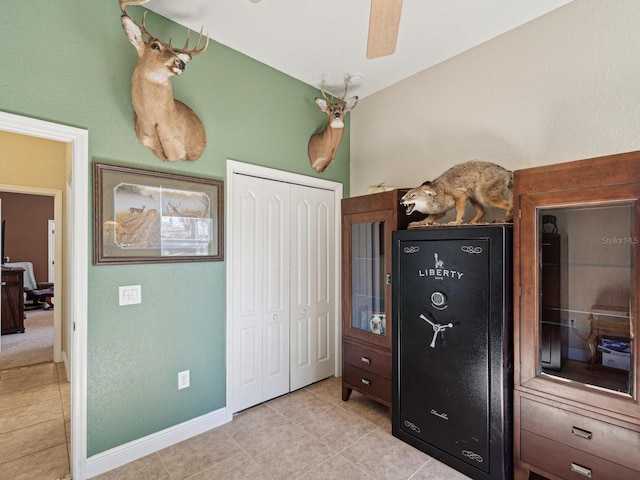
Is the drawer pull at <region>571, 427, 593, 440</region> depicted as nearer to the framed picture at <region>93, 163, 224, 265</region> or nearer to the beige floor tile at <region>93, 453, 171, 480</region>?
the beige floor tile at <region>93, 453, 171, 480</region>

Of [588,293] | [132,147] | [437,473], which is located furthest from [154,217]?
[588,293]

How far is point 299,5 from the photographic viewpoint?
6.74ft

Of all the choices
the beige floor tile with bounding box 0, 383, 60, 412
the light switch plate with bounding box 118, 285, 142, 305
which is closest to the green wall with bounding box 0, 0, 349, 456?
the light switch plate with bounding box 118, 285, 142, 305

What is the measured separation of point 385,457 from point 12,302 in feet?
19.5

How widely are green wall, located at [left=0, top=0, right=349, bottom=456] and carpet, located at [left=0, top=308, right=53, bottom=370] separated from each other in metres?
2.72

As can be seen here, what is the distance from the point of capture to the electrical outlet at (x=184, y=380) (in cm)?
226

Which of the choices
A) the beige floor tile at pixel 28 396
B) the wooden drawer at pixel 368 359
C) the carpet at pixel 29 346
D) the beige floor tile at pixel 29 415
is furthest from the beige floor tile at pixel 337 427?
the carpet at pixel 29 346

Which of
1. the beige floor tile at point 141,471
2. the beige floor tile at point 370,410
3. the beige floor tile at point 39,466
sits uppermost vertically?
the beige floor tile at point 39,466

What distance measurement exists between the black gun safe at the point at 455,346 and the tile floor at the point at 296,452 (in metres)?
0.19

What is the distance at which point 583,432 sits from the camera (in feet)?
5.05

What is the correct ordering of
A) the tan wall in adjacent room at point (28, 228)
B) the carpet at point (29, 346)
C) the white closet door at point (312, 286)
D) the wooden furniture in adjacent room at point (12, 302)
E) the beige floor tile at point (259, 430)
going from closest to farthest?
1. the beige floor tile at point (259, 430)
2. the white closet door at point (312, 286)
3. the carpet at point (29, 346)
4. the wooden furniture in adjacent room at point (12, 302)
5. the tan wall in adjacent room at point (28, 228)

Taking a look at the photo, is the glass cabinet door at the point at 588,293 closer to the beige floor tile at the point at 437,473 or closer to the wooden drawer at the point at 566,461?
the wooden drawer at the point at 566,461

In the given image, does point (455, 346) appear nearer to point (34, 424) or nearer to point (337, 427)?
point (337, 427)

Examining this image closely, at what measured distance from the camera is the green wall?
5.72ft
